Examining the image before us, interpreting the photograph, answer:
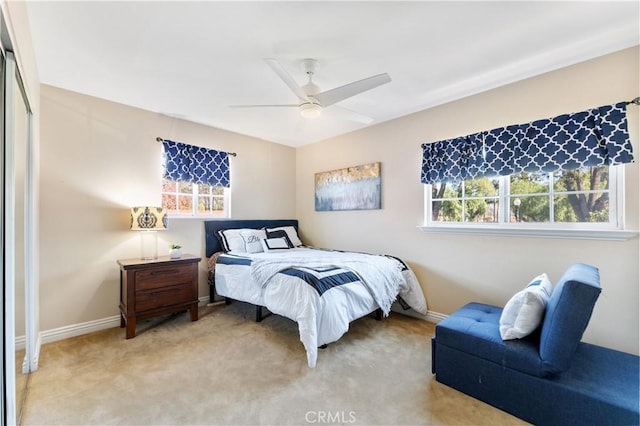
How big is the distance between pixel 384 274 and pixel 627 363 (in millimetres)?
1718

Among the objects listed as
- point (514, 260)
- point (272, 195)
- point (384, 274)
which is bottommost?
point (384, 274)

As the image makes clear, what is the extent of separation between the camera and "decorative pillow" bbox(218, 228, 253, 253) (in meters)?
3.74

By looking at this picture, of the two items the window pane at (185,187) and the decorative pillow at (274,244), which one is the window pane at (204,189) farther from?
the decorative pillow at (274,244)

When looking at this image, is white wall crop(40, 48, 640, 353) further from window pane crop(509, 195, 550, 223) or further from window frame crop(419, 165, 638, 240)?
window pane crop(509, 195, 550, 223)

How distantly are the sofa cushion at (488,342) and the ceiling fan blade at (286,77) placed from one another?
212cm

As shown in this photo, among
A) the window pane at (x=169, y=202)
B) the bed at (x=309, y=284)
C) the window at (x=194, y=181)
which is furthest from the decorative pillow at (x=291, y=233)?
the window pane at (x=169, y=202)

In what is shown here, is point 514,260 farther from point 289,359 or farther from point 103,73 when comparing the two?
point 103,73

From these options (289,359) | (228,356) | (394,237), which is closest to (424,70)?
(394,237)

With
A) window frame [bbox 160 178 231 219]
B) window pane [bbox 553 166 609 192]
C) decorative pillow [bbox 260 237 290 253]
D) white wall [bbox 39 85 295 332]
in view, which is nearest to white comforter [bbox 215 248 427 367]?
decorative pillow [bbox 260 237 290 253]

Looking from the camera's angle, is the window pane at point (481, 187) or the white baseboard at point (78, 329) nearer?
the white baseboard at point (78, 329)

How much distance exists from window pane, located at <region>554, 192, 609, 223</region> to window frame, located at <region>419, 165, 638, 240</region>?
0.03m

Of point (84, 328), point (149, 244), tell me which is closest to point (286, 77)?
point (149, 244)

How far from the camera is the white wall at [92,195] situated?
2.68 metres

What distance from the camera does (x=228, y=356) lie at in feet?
7.70
